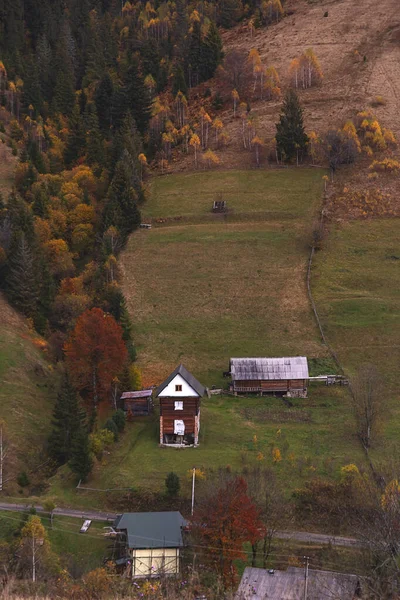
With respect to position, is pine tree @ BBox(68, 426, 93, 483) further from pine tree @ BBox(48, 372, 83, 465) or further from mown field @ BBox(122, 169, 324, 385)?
mown field @ BBox(122, 169, 324, 385)

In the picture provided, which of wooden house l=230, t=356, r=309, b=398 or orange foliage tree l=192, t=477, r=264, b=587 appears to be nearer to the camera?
orange foliage tree l=192, t=477, r=264, b=587

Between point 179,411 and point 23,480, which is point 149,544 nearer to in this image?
point 23,480

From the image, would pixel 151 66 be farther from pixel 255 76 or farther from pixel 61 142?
pixel 61 142

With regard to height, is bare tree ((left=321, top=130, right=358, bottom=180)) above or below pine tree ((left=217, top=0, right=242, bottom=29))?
below

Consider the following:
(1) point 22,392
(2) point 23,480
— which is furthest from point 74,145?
(2) point 23,480

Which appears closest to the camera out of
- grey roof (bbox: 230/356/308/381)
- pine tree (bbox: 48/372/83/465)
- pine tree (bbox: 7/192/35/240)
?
pine tree (bbox: 48/372/83/465)

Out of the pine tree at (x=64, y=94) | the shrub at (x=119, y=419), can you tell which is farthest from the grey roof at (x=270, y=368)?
the pine tree at (x=64, y=94)

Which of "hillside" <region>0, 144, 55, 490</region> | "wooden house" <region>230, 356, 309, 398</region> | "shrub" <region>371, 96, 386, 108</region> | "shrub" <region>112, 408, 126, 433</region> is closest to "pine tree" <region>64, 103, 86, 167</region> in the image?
"hillside" <region>0, 144, 55, 490</region>
